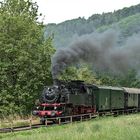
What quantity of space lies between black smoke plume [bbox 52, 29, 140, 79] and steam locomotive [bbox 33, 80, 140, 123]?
1.87 metres

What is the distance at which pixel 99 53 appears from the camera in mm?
34125

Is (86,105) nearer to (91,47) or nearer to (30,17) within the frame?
(91,47)

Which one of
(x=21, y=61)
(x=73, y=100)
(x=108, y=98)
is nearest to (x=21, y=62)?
(x=21, y=61)

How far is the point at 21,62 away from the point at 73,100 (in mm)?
6499

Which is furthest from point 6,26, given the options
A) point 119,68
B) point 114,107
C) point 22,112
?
point 114,107

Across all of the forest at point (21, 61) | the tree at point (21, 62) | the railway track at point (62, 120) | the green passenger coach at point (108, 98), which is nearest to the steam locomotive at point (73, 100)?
the green passenger coach at point (108, 98)

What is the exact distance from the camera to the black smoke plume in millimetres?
33594

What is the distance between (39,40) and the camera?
126 ft

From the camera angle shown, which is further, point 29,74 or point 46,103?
point 29,74

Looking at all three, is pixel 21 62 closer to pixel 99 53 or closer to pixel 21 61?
pixel 21 61

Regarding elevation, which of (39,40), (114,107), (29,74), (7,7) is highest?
(7,7)

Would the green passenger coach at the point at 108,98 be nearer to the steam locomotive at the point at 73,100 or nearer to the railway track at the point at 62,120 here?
the steam locomotive at the point at 73,100

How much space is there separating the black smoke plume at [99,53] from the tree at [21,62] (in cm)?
330

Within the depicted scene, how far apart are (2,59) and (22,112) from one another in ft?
16.1
